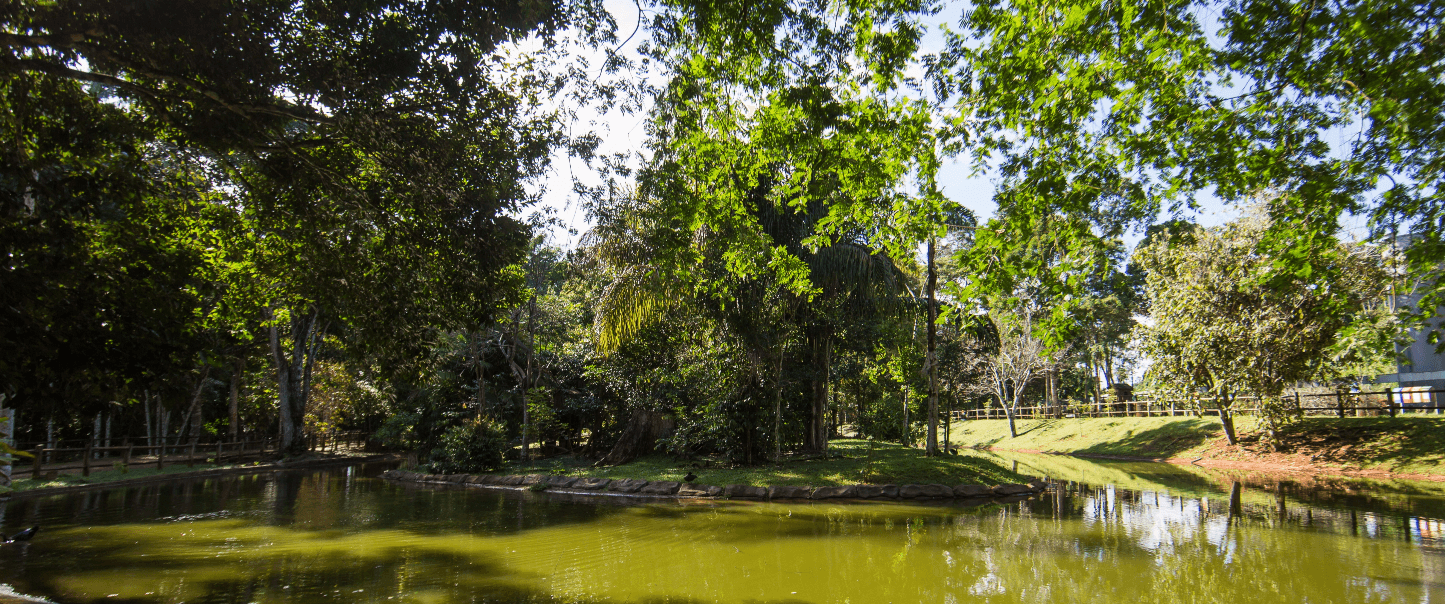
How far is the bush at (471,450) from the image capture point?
16.9 m

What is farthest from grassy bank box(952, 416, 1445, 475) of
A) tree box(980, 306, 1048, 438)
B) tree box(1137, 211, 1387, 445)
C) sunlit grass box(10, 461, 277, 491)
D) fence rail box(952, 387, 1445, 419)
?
sunlit grass box(10, 461, 277, 491)

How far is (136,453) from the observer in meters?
26.0

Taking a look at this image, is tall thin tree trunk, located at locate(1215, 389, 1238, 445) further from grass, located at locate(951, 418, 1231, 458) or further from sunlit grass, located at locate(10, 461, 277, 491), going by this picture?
sunlit grass, located at locate(10, 461, 277, 491)

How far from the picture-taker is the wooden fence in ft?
54.3

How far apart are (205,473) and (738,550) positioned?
18.7m

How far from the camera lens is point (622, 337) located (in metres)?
14.4

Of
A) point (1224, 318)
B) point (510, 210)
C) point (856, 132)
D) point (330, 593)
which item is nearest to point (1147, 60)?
point (856, 132)

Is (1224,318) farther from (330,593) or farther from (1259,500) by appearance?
(330,593)

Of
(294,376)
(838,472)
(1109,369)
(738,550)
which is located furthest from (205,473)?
(1109,369)

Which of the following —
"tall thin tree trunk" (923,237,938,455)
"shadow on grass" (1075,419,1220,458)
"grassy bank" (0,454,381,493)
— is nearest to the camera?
"grassy bank" (0,454,381,493)

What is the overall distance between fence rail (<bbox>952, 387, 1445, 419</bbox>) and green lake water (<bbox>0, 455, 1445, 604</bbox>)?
848cm

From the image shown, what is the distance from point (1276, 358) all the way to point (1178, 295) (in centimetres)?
284

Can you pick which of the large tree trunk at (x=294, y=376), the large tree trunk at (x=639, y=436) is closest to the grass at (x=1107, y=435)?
the large tree trunk at (x=639, y=436)

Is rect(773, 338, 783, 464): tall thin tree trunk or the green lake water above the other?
rect(773, 338, 783, 464): tall thin tree trunk
